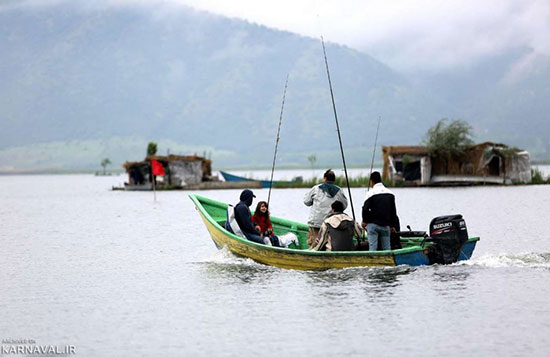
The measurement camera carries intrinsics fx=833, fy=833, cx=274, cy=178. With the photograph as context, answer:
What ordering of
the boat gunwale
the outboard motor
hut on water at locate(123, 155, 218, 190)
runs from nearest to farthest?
the boat gunwale
the outboard motor
hut on water at locate(123, 155, 218, 190)

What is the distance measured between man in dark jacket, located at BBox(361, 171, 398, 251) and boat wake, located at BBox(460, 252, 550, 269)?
7.89 ft

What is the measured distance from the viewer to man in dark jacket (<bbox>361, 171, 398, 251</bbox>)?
15.4 metres

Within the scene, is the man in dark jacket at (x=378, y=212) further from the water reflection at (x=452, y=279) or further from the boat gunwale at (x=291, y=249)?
the water reflection at (x=452, y=279)

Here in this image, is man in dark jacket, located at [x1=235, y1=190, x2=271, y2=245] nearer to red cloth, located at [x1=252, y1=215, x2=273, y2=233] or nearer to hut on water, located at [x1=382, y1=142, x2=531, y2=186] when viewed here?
red cloth, located at [x1=252, y1=215, x2=273, y2=233]

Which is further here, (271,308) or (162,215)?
(162,215)

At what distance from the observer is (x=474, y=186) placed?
62.4 m

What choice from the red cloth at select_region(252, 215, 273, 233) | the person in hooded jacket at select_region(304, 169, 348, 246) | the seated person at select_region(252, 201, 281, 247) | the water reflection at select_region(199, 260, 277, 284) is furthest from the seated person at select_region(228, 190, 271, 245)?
the person in hooded jacket at select_region(304, 169, 348, 246)

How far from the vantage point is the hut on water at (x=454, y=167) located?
190 feet

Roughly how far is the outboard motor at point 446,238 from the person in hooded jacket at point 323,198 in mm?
1802

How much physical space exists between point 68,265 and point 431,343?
1200 cm

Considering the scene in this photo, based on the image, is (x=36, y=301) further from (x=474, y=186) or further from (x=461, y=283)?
(x=474, y=186)

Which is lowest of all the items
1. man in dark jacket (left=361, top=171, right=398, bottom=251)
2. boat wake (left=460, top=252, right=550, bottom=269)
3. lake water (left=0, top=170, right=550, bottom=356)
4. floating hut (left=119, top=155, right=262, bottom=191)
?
lake water (left=0, top=170, right=550, bottom=356)

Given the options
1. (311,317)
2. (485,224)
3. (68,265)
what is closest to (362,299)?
(311,317)

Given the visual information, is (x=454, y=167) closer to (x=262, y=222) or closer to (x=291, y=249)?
(x=262, y=222)
